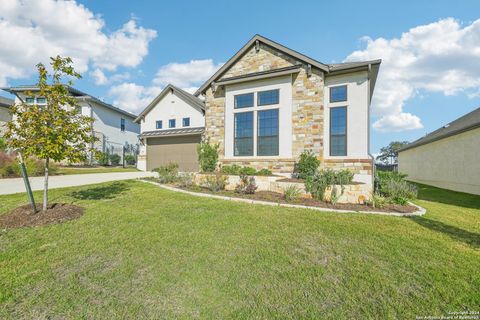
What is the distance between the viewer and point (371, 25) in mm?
9773

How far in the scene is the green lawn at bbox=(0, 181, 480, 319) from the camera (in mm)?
2330

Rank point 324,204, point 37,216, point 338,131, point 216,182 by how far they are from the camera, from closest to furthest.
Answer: point 37,216 < point 324,204 < point 216,182 < point 338,131

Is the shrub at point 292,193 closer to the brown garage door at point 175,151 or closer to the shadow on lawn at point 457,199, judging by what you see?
the shadow on lawn at point 457,199

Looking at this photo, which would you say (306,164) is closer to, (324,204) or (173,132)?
(324,204)

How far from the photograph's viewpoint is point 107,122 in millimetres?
24328

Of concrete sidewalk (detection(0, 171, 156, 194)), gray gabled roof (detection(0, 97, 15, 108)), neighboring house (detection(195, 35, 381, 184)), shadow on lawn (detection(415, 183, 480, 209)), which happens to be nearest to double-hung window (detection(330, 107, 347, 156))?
neighboring house (detection(195, 35, 381, 184))

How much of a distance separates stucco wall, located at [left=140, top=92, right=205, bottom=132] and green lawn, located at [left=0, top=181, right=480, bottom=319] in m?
14.0

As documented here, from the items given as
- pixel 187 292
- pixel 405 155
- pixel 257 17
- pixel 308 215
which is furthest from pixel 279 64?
pixel 405 155

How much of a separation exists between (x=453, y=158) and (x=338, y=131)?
10.3 metres

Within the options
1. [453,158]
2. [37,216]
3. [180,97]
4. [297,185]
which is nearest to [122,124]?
[180,97]

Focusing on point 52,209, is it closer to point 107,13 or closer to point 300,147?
Answer: point 300,147

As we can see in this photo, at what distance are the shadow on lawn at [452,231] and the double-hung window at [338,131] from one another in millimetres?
4851

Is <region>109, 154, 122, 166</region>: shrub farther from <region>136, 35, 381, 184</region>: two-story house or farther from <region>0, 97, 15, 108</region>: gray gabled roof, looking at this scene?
<region>136, 35, 381, 184</region>: two-story house

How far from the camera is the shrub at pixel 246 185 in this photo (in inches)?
356
